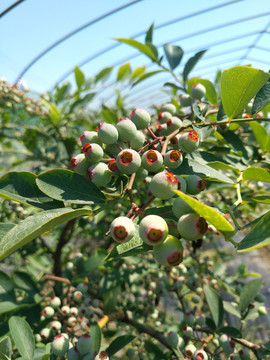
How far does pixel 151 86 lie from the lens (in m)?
9.98

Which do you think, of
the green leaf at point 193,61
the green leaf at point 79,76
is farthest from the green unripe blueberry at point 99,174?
the green leaf at point 79,76

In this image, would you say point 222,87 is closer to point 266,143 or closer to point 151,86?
point 266,143

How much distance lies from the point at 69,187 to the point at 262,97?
0.48 m

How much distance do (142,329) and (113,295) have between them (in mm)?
260

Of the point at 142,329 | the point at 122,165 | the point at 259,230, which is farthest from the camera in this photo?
the point at 142,329

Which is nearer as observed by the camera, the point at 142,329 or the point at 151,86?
the point at 142,329

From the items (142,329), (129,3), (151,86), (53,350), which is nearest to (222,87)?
(53,350)

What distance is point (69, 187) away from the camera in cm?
57

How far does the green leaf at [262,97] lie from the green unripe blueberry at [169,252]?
385 millimetres

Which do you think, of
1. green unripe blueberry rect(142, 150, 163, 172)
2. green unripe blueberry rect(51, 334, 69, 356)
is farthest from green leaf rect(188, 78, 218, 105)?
green unripe blueberry rect(51, 334, 69, 356)

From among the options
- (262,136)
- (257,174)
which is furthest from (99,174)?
(262,136)

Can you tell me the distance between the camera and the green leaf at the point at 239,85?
0.54m

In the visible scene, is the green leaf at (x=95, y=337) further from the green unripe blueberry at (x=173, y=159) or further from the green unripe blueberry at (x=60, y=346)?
the green unripe blueberry at (x=173, y=159)

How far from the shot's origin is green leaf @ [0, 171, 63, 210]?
0.54 meters
